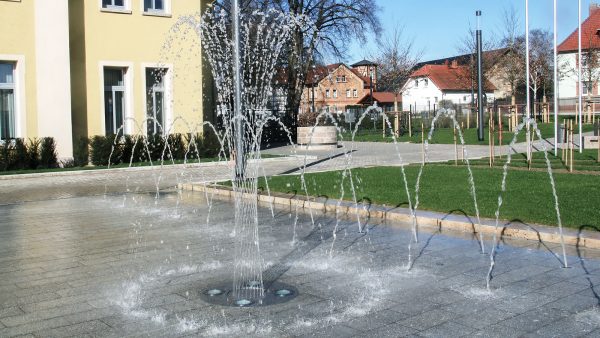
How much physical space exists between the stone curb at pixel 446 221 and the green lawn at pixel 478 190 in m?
0.39

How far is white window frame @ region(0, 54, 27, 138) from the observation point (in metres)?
22.1

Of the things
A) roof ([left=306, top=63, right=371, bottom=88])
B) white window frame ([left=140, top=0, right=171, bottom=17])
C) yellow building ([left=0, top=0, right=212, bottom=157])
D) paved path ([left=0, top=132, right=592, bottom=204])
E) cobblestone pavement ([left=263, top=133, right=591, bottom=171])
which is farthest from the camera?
roof ([left=306, top=63, right=371, bottom=88])

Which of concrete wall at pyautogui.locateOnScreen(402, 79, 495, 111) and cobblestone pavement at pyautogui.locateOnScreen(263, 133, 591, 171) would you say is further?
concrete wall at pyautogui.locateOnScreen(402, 79, 495, 111)

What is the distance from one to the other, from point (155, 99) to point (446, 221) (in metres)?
17.3

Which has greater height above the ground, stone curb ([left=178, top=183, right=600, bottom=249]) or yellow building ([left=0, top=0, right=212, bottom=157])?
yellow building ([left=0, top=0, right=212, bottom=157])

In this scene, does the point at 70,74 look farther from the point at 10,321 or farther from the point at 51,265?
the point at 10,321

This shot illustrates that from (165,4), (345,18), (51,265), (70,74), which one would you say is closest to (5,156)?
(70,74)

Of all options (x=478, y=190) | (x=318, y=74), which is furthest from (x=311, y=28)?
(x=478, y=190)

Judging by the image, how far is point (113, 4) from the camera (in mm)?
24156

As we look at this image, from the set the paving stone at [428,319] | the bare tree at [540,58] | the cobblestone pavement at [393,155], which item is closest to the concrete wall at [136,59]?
the cobblestone pavement at [393,155]

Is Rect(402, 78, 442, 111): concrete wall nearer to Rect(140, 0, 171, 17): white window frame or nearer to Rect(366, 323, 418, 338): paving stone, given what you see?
Rect(140, 0, 171, 17): white window frame

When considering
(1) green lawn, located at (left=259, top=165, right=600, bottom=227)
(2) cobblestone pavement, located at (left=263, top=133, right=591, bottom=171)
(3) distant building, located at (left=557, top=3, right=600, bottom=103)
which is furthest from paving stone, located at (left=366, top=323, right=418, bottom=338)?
(3) distant building, located at (left=557, top=3, right=600, bottom=103)

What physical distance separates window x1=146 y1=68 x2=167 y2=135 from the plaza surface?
43.8 ft

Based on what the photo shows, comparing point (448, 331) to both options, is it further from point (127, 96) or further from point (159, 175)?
point (127, 96)
